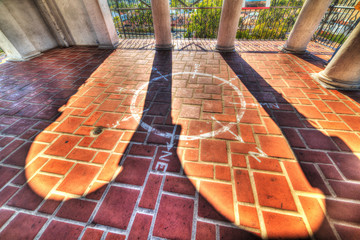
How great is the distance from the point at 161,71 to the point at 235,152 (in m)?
3.04

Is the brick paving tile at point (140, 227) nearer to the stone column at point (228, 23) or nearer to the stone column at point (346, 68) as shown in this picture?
the stone column at point (346, 68)

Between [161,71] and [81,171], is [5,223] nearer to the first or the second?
[81,171]

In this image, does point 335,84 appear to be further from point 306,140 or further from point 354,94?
point 306,140

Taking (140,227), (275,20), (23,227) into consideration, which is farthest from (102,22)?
(275,20)

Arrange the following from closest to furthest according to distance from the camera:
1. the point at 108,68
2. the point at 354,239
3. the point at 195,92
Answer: the point at 354,239, the point at 195,92, the point at 108,68

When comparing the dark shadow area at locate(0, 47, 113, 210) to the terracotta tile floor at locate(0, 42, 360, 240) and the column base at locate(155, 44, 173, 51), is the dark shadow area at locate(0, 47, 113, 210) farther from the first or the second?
Answer: the column base at locate(155, 44, 173, 51)

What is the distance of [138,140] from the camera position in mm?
2227


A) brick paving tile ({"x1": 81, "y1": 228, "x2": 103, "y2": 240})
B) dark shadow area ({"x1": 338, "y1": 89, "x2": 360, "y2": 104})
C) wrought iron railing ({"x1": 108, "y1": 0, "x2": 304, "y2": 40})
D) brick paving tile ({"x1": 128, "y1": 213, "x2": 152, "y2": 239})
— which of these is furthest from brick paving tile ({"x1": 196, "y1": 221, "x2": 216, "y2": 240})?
wrought iron railing ({"x1": 108, "y1": 0, "x2": 304, "y2": 40})

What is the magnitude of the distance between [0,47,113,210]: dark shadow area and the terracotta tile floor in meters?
0.02

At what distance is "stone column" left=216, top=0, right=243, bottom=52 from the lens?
434cm

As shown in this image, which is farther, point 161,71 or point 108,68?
point 108,68

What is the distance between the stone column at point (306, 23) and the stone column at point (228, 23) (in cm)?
183

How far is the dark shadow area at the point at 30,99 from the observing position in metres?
1.83

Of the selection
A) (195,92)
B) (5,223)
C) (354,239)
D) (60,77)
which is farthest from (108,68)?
(354,239)
